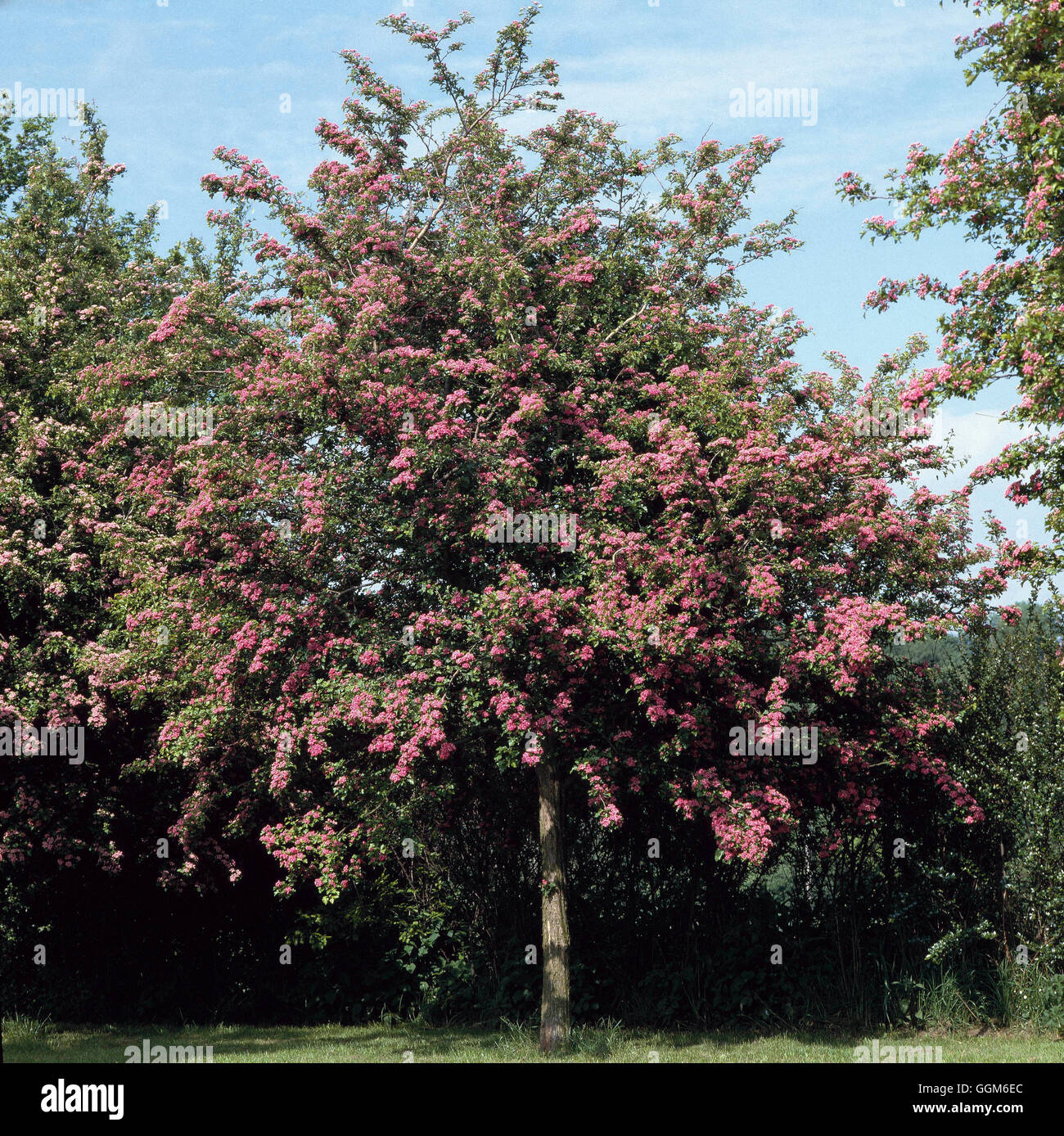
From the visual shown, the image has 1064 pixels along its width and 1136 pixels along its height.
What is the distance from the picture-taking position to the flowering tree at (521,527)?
45.9 ft

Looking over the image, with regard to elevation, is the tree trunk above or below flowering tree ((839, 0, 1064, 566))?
below

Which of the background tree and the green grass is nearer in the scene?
the green grass

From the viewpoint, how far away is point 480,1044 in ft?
52.2

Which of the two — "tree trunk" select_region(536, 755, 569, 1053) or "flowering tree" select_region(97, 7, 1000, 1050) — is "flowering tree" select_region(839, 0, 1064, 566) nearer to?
"flowering tree" select_region(97, 7, 1000, 1050)

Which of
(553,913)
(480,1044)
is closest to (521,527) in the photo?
(553,913)

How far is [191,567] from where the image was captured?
16609 millimetres

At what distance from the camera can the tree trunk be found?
49.7ft

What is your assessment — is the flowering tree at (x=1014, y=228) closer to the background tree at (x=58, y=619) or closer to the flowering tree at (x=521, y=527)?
the flowering tree at (x=521, y=527)

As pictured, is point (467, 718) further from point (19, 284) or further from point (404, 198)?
point (19, 284)

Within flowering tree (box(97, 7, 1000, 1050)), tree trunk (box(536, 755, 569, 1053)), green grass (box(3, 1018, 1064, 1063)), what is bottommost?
green grass (box(3, 1018, 1064, 1063))

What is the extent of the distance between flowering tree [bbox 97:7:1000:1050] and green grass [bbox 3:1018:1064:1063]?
1.05 metres

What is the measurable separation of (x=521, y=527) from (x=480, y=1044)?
23.1 ft

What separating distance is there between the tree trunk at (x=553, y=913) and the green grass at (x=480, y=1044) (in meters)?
0.41

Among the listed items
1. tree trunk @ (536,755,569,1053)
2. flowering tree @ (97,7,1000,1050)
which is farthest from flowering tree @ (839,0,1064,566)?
tree trunk @ (536,755,569,1053)
